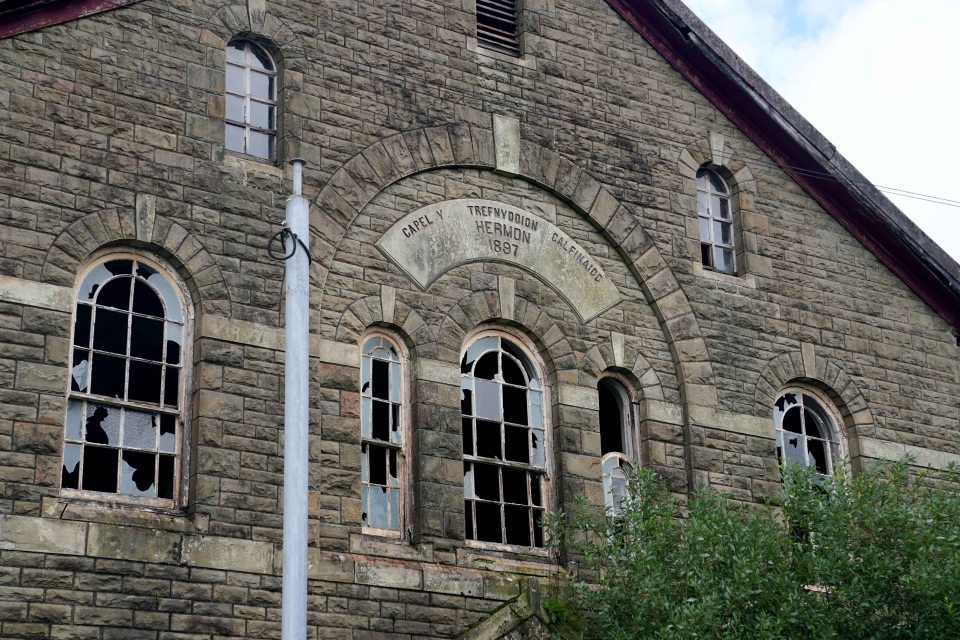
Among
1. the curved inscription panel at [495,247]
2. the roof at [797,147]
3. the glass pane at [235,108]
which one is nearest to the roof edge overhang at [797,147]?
the roof at [797,147]

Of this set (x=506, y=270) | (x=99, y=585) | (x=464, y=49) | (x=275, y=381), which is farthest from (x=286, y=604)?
(x=464, y=49)

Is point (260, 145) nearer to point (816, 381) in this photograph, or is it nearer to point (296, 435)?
point (296, 435)

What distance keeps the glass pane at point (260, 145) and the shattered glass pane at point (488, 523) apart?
4162 mm

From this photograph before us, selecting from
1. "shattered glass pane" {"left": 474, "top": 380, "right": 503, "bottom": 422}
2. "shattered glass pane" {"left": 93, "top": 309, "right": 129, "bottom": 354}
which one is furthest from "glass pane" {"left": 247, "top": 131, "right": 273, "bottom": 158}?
"shattered glass pane" {"left": 474, "top": 380, "right": 503, "bottom": 422}

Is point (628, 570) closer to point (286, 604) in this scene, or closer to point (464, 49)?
point (286, 604)

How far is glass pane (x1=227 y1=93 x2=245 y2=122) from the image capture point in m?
15.8

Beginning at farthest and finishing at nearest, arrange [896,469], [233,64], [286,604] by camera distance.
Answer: [233,64], [896,469], [286,604]

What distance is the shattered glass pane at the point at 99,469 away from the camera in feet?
45.1

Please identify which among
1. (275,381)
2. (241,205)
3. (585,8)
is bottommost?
(275,381)

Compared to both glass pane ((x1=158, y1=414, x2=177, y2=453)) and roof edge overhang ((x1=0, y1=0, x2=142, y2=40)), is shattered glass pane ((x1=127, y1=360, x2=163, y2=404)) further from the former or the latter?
roof edge overhang ((x1=0, y1=0, x2=142, y2=40))

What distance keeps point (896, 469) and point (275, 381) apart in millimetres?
5827

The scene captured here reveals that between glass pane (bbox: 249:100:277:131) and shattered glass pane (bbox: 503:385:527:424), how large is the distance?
3.68 metres

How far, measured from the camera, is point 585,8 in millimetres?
18812

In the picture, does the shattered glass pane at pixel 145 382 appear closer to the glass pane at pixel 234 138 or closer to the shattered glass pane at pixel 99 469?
the shattered glass pane at pixel 99 469
